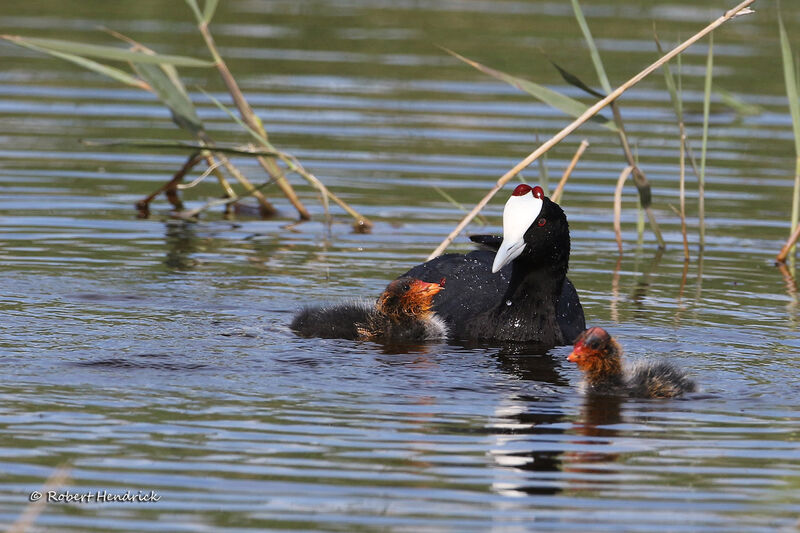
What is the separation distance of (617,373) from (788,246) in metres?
3.80

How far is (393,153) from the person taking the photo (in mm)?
13711

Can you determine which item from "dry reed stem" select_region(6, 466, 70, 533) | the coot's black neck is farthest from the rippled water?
the coot's black neck

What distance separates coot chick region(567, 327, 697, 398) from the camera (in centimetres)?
665

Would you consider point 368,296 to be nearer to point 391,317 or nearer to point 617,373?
point 391,317

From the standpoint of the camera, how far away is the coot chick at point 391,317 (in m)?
7.69

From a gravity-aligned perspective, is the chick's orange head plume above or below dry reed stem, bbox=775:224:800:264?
below

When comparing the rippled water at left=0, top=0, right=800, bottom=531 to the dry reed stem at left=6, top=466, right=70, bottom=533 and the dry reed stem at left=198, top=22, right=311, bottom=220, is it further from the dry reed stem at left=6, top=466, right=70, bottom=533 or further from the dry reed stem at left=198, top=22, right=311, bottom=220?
the dry reed stem at left=198, top=22, right=311, bottom=220

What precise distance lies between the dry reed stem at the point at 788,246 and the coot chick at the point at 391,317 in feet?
10.7

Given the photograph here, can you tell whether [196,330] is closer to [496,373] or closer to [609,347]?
[496,373]

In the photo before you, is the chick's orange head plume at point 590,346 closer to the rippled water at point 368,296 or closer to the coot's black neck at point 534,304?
the rippled water at point 368,296

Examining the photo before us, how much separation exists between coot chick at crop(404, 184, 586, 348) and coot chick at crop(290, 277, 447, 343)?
0.26 meters

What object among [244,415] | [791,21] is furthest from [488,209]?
[791,21]

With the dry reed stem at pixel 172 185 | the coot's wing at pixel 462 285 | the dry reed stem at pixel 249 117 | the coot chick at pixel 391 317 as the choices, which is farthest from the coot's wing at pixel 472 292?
the dry reed stem at pixel 172 185

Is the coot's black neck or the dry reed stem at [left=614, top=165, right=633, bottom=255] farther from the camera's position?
the dry reed stem at [left=614, top=165, right=633, bottom=255]
